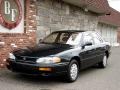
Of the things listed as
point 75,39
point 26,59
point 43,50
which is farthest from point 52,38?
point 26,59

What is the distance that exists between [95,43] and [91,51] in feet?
2.42

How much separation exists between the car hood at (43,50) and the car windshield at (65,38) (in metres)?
0.37

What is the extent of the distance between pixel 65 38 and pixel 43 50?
4.52 ft

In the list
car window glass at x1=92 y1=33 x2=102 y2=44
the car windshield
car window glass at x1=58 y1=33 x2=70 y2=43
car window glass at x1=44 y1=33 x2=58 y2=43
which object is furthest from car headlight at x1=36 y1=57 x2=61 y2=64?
car window glass at x1=92 y1=33 x2=102 y2=44

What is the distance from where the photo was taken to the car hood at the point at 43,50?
7895 millimetres

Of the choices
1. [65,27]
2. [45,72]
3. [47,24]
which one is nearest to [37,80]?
[45,72]

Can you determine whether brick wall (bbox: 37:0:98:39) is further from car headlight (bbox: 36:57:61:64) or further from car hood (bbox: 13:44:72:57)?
car headlight (bbox: 36:57:61:64)

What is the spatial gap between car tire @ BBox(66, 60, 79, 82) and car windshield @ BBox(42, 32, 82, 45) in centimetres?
84

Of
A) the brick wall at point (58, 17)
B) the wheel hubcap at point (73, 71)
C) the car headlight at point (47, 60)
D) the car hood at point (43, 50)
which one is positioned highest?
the brick wall at point (58, 17)

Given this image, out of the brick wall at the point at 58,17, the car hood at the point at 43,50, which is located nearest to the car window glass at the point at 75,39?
the car hood at the point at 43,50

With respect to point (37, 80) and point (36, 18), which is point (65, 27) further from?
point (37, 80)

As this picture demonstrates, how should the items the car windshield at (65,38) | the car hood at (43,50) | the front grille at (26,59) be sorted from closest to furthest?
the front grille at (26,59) → the car hood at (43,50) → the car windshield at (65,38)

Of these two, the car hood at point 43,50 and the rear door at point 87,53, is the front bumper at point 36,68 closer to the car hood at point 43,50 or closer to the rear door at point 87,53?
the car hood at point 43,50

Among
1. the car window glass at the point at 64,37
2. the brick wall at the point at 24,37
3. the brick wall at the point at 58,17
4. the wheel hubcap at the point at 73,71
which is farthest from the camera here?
the brick wall at the point at 58,17
